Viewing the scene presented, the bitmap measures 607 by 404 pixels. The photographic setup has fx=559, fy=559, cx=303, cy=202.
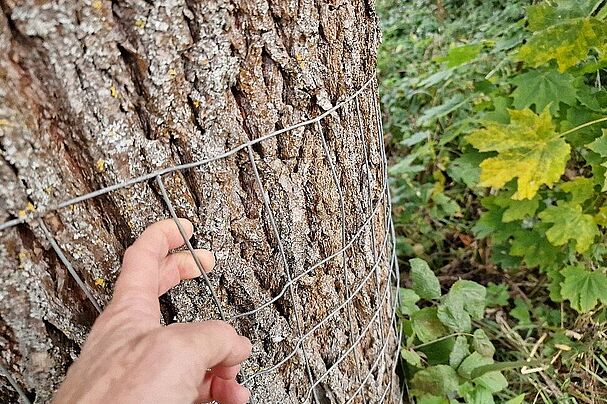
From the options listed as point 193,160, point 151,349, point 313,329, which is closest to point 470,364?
point 313,329

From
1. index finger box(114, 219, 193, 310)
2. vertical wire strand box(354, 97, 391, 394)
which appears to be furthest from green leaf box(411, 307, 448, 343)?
index finger box(114, 219, 193, 310)

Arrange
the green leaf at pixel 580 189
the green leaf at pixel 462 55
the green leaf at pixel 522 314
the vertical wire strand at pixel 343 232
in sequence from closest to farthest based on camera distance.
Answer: the vertical wire strand at pixel 343 232
the green leaf at pixel 580 189
the green leaf at pixel 522 314
the green leaf at pixel 462 55

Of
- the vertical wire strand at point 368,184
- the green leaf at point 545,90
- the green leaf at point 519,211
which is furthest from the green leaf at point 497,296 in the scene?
the vertical wire strand at point 368,184

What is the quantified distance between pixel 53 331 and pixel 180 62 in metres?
0.46

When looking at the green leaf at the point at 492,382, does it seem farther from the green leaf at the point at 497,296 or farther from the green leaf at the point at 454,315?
the green leaf at the point at 497,296

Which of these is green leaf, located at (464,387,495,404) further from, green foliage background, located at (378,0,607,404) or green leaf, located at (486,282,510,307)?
green leaf, located at (486,282,510,307)

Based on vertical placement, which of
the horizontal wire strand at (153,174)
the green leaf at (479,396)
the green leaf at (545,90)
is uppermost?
the horizontal wire strand at (153,174)

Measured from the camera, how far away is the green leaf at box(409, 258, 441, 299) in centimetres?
171

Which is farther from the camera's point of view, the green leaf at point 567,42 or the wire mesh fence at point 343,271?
the green leaf at point 567,42

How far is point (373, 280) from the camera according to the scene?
137cm

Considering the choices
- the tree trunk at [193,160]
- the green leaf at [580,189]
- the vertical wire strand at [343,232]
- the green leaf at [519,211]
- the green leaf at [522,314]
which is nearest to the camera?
the tree trunk at [193,160]

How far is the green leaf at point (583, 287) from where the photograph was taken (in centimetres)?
175

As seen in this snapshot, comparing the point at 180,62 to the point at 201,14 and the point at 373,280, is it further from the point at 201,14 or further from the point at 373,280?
the point at 373,280

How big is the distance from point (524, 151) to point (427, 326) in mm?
580
